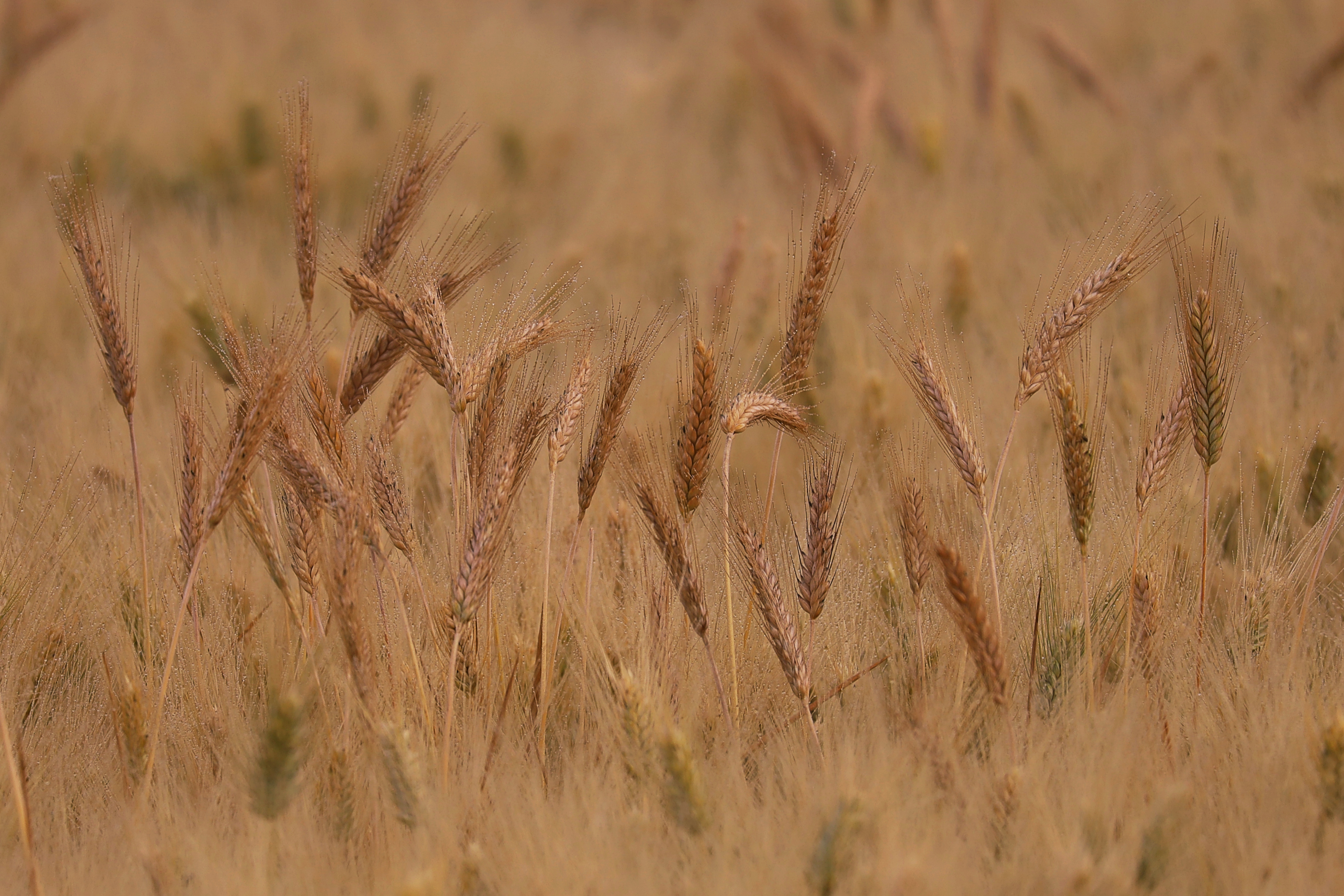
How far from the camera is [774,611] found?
125cm

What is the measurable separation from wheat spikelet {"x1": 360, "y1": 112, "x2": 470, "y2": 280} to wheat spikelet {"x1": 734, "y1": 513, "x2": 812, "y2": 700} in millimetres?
629

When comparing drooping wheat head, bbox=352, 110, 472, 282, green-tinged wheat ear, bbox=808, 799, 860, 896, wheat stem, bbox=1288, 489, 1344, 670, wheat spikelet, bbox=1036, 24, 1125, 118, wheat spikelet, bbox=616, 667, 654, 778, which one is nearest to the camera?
green-tinged wheat ear, bbox=808, 799, 860, 896

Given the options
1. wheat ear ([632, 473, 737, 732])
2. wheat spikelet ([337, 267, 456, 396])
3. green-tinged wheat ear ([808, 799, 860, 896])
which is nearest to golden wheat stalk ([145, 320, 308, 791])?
wheat spikelet ([337, 267, 456, 396])

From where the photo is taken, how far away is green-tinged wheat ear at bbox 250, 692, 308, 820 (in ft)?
3.39

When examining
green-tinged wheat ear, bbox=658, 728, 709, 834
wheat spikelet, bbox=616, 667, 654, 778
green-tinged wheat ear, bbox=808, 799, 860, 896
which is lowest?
green-tinged wheat ear, bbox=808, 799, 860, 896

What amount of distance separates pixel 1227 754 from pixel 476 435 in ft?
3.33

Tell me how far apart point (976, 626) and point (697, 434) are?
393 mm

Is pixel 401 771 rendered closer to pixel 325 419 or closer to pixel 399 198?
pixel 325 419

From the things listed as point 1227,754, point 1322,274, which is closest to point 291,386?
point 1227,754

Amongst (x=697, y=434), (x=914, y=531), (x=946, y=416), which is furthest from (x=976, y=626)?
(x=697, y=434)

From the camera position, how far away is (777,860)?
3.62ft

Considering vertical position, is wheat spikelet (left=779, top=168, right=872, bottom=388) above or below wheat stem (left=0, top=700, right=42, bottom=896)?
above

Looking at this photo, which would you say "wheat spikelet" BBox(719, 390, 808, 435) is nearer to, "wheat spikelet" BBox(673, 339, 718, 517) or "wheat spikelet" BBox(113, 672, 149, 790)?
"wheat spikelet" BBox(673, 339, 718, 517)

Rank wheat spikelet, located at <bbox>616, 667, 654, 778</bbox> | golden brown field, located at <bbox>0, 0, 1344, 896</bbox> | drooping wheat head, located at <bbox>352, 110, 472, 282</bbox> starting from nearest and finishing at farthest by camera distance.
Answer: golden brown field, located at <bbox>0, 0, 1344, 896</bbox>, wheat spikelet, located at <bbox>616, 667, 654, 778</bbox>, drooping wheat head, located at <bbox>352, 110, 472, 282</bbox>
